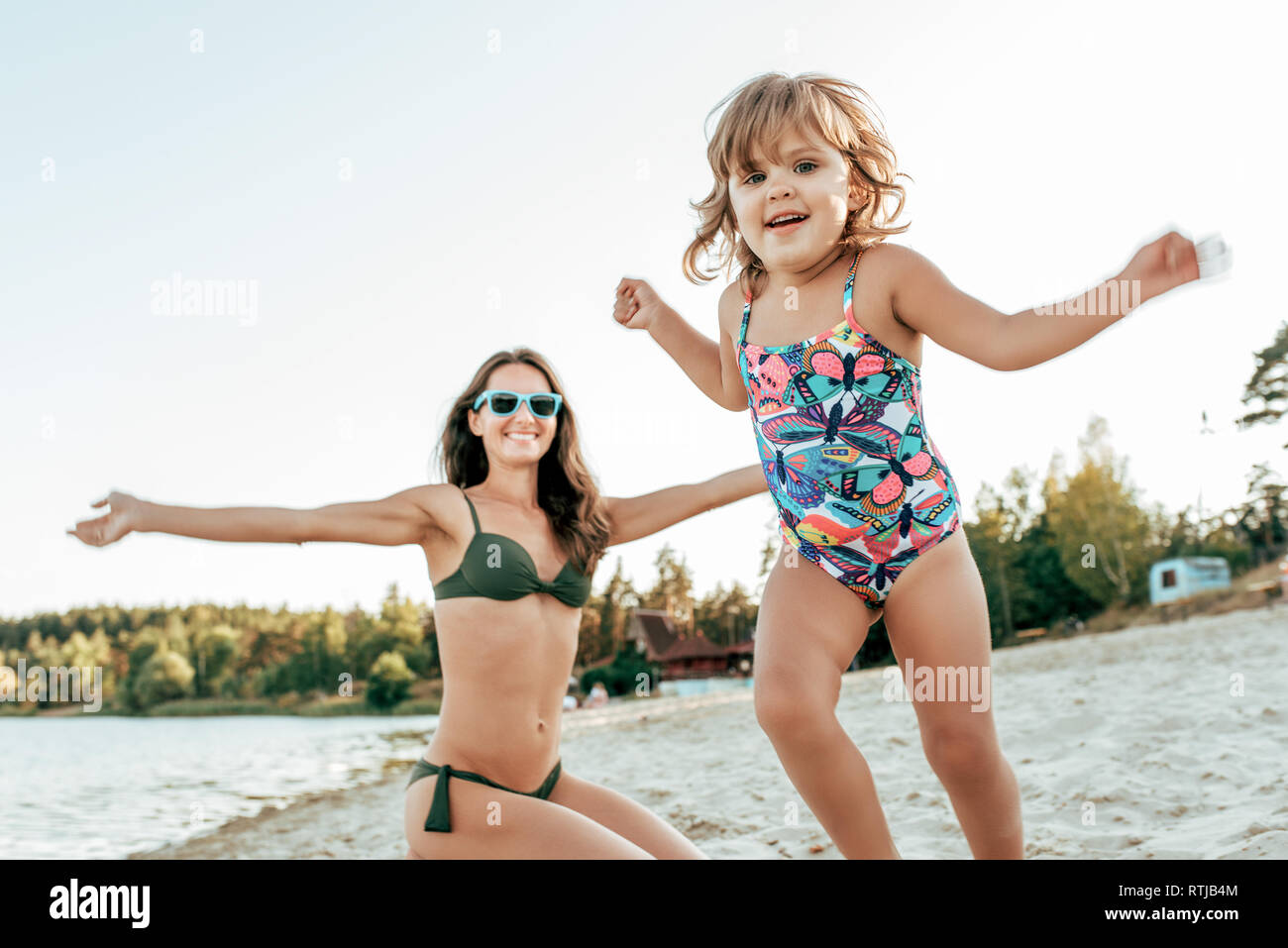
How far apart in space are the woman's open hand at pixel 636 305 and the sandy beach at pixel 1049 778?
116 inches

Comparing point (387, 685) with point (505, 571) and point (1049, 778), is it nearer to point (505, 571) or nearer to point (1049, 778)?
point (1049, 778)

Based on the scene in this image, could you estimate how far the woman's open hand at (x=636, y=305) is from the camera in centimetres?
316

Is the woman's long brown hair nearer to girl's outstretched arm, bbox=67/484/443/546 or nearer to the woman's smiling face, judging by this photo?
the woman's smiling face

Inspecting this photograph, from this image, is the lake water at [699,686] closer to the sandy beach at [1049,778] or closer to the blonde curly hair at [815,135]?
the sandy beach at [1049,778]

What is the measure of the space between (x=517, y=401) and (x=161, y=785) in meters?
19.8

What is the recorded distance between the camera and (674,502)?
3.50 metres

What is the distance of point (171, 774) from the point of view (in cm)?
2138

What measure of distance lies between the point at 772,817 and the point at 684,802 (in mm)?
1128

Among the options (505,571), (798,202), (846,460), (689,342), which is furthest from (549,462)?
(798,202)

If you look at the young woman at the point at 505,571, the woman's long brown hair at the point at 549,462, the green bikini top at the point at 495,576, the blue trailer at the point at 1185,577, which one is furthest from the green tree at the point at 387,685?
the green bikini top at the point at 495,576

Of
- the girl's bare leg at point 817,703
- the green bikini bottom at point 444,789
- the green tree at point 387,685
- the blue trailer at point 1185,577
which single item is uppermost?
the girl's bare leg at point 817,703

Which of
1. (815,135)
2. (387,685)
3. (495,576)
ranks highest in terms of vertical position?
(815,135)

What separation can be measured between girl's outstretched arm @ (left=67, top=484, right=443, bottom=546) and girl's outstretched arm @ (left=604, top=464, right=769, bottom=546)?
2.37 feet

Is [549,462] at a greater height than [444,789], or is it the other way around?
[549,462]
